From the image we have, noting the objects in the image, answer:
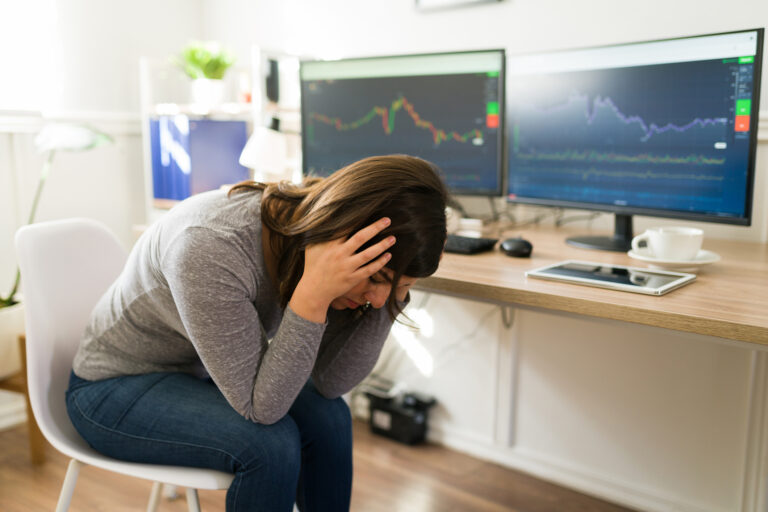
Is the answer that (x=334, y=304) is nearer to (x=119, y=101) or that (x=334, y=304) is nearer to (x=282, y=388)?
(x=282, y=388)

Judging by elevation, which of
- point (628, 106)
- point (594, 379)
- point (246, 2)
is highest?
point (246, 2)

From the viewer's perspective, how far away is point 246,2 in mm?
2576

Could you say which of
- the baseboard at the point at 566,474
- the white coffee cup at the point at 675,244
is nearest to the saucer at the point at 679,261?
the white coffee cup at the point at 675,244

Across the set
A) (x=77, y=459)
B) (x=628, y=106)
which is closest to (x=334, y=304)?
(x=77, y=459)

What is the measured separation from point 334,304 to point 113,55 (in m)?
1.88

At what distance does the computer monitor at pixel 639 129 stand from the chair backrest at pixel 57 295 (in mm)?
996

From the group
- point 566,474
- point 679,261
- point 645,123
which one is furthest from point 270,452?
point 566,474

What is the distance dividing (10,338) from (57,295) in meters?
0.94

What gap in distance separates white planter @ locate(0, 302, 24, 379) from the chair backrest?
832 millimetres

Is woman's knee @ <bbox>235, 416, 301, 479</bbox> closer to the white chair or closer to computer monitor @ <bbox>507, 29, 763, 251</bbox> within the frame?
the white chair

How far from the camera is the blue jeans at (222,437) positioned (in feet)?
3.31

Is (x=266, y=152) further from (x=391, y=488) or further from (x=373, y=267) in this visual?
(x=373, y=267)

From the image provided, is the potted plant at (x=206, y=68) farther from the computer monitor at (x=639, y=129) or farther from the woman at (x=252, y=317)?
the woman at (x=252, y=317)

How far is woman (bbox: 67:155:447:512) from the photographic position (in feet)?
3.15
